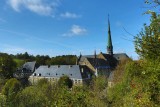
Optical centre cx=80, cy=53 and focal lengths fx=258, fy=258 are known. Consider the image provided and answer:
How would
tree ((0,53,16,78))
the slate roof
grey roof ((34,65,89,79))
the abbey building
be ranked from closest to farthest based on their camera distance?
1. grey roof ((34,65,89,79))
2. the abbey building
3. the slate roof
4. tree ((0,53,16,78))

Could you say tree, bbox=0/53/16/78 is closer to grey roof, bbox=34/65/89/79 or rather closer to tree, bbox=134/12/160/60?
grey roof, bbox=34/65/89/79

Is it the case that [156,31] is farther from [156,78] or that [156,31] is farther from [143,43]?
[156,78]

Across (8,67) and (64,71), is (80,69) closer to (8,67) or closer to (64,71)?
(64,71)

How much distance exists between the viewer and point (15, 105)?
22625 mm

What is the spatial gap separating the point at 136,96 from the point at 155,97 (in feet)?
4.95

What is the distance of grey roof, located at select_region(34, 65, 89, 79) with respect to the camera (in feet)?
256

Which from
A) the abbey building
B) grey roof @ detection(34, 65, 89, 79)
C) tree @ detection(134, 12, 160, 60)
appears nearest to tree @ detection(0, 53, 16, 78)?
the abbey building

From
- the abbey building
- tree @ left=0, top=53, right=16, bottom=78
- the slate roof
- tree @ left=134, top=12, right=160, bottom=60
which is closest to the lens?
tree @ left=134, top=12, right=160, bottom=60

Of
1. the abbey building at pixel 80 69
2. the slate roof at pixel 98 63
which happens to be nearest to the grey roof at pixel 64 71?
the abbey building at pixel 80 69

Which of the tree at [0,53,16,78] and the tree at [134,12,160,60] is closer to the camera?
the tree at [134,12,160,60]

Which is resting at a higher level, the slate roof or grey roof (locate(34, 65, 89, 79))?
the slate roof

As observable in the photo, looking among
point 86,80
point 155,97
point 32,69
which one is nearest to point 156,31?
point 155,97

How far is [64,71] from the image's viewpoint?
81.5 m

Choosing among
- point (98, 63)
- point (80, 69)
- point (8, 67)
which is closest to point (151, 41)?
point (80, 69)
